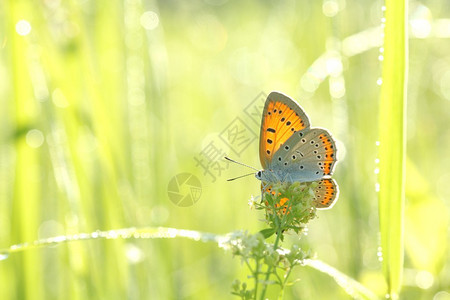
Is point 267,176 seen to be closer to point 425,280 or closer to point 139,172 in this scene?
point 139,172

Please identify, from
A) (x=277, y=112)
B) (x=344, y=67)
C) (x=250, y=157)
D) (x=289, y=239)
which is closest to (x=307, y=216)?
(x=277, y=112)

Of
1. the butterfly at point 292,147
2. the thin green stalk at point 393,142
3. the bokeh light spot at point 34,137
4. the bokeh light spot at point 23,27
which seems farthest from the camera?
the bokeh light spot at point 34,137

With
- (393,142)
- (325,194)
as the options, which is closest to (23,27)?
(325,194)

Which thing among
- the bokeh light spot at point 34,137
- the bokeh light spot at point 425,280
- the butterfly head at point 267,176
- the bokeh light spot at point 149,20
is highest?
the bokeh light spot at point 149,20

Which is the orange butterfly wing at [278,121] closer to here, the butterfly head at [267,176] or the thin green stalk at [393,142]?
the butterfly head at [267,176]

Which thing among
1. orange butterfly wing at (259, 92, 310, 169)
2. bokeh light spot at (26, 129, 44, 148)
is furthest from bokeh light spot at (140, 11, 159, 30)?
orange butterfly wing at (259, 92, 310, 169)

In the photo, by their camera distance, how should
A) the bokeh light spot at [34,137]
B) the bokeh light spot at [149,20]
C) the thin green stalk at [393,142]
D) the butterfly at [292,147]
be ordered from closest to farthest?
the thin green stalk at [393,142] → the butterfly at [292,147] → the bokeh light spot at [34,137] → the bokeh light spot at [149,20]

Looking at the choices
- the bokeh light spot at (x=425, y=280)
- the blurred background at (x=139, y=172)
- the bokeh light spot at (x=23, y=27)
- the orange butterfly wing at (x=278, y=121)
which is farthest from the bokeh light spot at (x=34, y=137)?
the bokeh light spot at (x=425, y=280)

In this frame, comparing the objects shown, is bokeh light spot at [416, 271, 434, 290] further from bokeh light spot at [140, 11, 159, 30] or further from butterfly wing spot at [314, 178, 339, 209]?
bokeh light spot at [140, 11, 159, 30]

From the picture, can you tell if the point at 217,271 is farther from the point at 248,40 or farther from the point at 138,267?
the point at 248,40
